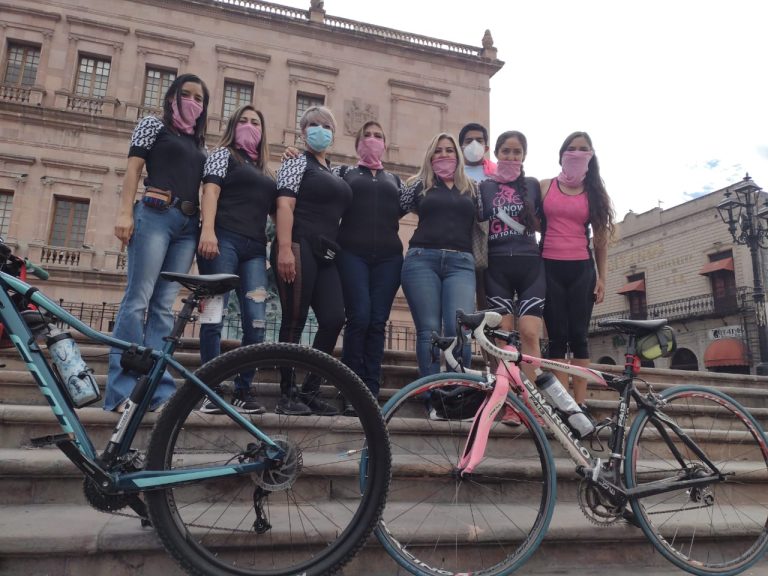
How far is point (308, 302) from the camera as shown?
341cm

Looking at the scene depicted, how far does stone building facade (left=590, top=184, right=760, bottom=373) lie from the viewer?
22.6m

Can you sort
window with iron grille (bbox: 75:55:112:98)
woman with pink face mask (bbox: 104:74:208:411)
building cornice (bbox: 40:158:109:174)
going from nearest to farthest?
woman with pink face mask (bbox: 104:74:208:411)
building cornice (bbox: 40:158:109:174)
window with iron grille (bbox: 75:55:112:98)

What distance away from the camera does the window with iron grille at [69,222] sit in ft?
57.3

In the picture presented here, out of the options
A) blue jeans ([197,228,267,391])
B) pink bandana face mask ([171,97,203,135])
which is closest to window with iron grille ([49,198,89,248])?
pink bandana face mask ([171,97,203,135])

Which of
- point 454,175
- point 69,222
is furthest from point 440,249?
point 69,222

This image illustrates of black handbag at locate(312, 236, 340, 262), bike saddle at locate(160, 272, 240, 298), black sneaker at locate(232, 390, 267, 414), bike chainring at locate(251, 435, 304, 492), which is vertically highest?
black handbag at locate(312, 236, 340, 262)

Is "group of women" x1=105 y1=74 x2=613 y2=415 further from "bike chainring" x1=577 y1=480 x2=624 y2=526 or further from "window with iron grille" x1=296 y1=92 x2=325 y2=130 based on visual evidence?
"window with iron grille" x1=296 y1=92 x2=325 y2=130

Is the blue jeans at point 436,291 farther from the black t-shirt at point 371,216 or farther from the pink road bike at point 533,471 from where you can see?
the pink road bike at point 533,471

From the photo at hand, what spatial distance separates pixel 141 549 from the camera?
6.61 feet

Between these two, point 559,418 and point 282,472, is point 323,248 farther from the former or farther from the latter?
point 559,418

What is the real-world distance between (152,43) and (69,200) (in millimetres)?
6846

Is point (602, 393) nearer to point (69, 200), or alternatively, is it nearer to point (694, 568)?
point (694, 568)

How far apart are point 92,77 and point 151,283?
19.7m

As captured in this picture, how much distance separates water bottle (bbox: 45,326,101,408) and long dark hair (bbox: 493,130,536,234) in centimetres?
291
